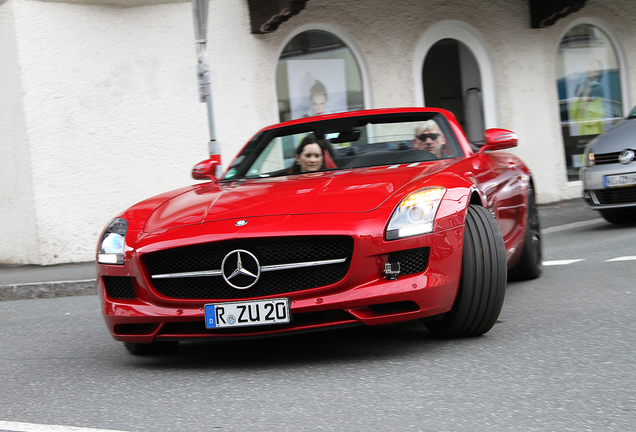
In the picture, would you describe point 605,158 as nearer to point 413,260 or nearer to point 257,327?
point 413,260

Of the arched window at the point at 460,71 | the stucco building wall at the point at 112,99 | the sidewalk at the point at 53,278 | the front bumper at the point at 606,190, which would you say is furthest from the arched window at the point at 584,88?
the front bumper at the point at 606,190

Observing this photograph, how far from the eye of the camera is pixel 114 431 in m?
2.86

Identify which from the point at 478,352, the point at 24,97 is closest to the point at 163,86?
the point at 24,97

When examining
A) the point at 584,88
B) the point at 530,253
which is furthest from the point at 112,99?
the point at 584,88

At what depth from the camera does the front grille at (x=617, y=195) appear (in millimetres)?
8703

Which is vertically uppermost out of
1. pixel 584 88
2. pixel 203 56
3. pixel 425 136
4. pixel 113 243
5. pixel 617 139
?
pixel 203 56

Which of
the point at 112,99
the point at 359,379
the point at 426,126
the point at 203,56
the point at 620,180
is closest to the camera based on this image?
the point at 359,379

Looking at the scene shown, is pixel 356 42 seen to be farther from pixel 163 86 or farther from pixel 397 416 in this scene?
pixel 397 416

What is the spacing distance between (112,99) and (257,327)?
7021 mm

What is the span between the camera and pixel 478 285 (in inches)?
151

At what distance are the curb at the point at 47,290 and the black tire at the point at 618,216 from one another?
576 centimetres

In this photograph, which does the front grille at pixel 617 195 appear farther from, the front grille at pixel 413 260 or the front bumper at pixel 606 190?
the front grille at pixel 413 260

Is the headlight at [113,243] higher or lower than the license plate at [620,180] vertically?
higher

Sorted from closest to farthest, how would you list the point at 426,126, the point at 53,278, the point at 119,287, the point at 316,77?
the point at 119,287
the point at 426,126
the point at 53,278
the point at 316,77
